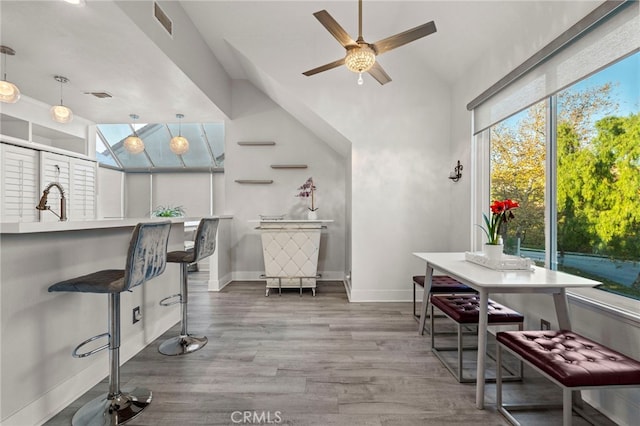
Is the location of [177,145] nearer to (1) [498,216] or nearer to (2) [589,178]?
(1) [498,216]

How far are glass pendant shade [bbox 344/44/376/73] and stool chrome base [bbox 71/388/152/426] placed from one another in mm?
2555

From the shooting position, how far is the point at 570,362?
1.37m

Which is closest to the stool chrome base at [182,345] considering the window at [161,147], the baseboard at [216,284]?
the baseboard at [216,284]

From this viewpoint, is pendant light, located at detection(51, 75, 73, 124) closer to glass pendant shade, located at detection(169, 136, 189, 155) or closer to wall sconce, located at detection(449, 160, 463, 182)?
glass pendant shade, located at detection(169, 136, 189, 155)

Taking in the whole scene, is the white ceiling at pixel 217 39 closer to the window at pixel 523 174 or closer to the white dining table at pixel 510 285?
the window at pixel 523 174

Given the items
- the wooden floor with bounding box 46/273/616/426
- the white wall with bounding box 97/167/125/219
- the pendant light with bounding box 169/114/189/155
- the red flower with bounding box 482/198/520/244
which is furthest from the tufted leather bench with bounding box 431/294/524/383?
the white wall with bounding box 97/167/125/219

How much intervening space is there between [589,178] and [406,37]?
4.87ft

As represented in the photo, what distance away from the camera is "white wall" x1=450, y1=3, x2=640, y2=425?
165 cm

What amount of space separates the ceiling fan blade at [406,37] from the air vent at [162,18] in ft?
6.29

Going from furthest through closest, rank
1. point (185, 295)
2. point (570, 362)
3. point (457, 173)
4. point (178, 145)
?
point (178, 145)
point (457, 173)
point (185, 295)
point (570, 362)

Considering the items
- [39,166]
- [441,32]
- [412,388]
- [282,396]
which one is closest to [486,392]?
[412,388]

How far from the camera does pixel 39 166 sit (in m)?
4.27

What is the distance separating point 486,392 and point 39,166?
5.63 meters

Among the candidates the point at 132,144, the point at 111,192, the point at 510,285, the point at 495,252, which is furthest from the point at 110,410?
the point at 111,192
